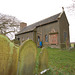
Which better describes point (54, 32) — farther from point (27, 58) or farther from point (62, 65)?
point (27, 58)

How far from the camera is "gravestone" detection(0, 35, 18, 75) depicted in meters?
2.10

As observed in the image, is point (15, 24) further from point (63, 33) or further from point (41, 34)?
point (63, 33)

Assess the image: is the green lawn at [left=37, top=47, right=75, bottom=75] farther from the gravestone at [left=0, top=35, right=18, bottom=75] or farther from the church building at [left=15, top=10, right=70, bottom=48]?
the church building at [left=15, top=10, right=70, bottom=48]

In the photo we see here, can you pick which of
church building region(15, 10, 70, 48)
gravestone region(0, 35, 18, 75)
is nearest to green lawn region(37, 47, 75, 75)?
gravestone region(0, 35, 18, 75)

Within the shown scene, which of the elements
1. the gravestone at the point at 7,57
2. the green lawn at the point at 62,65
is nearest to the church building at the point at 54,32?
the green lawn at the point at 62,65

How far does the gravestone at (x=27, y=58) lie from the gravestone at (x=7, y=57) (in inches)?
6.2

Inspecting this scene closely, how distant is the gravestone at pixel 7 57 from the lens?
2098 mm

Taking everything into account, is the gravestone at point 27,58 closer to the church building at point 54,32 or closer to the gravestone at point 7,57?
the gravestone at point 7,57

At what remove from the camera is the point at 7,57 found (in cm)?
219

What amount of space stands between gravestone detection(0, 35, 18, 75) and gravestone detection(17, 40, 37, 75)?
16cm

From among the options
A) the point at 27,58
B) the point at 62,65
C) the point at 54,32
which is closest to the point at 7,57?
the point at 27,58

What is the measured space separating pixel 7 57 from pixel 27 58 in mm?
743

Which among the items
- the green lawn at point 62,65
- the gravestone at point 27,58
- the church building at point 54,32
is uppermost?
the church building at point 54,32

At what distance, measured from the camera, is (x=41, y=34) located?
19.5m
